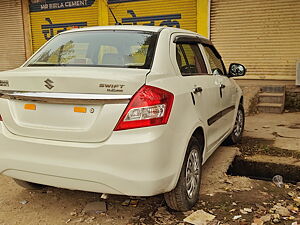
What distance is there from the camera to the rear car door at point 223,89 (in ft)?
13.0

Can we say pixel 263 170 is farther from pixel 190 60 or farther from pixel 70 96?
pixel 70 96

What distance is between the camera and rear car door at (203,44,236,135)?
13.0 ft

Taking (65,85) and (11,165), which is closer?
(65,85)

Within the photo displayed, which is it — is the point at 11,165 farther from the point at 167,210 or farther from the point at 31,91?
the point at 167,210

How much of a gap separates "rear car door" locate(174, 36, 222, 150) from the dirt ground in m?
0.52

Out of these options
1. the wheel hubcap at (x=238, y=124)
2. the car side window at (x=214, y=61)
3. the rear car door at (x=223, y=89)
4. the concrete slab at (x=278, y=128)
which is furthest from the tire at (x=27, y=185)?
the concrete slab at (x=278, y=128)

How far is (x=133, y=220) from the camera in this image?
284 centimetres

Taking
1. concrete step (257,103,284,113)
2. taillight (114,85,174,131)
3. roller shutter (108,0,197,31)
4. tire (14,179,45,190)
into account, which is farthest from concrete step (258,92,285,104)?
taillight (114,85,174,131)

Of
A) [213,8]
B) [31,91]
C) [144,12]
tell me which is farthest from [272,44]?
[31,91]

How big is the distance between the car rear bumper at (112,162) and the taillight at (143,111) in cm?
5

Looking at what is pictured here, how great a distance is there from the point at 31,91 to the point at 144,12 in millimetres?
9195

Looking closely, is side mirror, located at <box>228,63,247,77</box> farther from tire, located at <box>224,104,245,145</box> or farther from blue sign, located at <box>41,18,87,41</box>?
blue sign, located at <box>41,18,87,41</box>

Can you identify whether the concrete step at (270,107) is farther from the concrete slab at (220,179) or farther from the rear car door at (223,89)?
the concrete slab at (220,179)

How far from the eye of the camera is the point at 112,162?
234 cm
